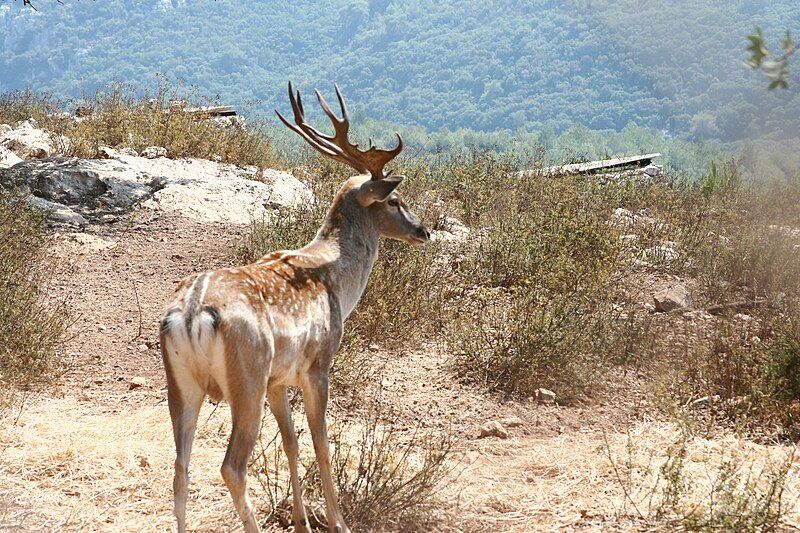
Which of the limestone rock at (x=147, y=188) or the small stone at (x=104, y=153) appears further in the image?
the small stone at (x=104, y=153)

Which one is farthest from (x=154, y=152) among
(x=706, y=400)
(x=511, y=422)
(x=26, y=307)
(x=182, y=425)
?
(x=182, y=425)

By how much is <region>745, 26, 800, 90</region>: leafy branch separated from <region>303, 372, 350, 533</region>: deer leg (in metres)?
2.86

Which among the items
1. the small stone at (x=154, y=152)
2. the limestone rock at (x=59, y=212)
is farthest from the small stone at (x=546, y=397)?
the small stone at (x=154, y=152)

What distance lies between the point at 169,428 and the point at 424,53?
48642 millimetres

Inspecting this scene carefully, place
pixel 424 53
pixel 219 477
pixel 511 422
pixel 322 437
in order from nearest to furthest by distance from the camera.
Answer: pixel 322 437 < pixel 219 477 < pixel 511 422 < pixel 424 53

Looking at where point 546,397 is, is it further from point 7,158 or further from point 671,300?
point 7,158

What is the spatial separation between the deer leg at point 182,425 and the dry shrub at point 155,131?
31.4 feet

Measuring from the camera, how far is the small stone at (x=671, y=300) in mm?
9361

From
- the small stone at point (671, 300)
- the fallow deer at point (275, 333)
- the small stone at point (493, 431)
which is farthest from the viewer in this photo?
the small stone at point (671, 300)

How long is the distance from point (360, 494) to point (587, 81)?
38.0 metres

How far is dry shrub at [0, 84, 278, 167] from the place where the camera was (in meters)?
13.4

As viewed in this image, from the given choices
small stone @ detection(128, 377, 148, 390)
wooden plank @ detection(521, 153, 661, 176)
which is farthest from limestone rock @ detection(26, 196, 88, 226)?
wooden plank @ detection(521, 153, 661, 176)

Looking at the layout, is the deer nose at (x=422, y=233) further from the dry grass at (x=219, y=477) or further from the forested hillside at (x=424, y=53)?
the forested hillside at (x=424, y=53)

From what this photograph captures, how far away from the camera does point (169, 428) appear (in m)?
6.42
